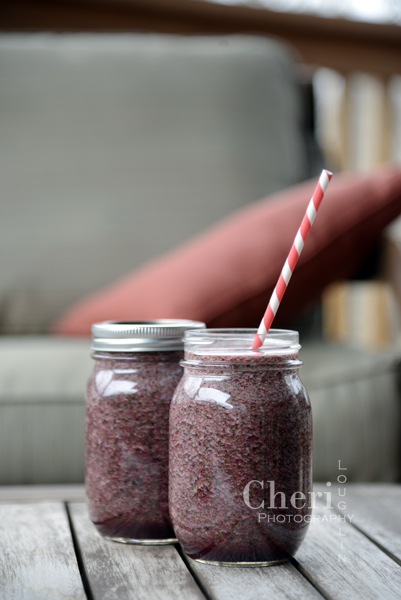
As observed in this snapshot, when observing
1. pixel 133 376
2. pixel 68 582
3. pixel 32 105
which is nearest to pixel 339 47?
pixel 32 105

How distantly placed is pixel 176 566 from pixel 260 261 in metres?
0.68

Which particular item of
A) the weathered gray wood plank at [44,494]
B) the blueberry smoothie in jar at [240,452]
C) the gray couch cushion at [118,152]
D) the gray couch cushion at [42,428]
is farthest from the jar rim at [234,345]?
the gray couch cushion at [118,152]

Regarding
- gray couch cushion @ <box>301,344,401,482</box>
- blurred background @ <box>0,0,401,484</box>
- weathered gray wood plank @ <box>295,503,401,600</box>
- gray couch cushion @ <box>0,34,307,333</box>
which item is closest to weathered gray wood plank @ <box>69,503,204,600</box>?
weathered gray wood plank @ <box>295,503,401,600</box>

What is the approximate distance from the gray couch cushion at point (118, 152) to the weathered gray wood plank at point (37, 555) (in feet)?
2.83

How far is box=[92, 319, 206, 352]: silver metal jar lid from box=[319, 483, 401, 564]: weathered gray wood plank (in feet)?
0.84

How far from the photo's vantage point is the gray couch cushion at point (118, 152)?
1.55 m

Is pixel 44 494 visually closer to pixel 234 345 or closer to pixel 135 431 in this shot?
pixel 135 431

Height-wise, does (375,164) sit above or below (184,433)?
above

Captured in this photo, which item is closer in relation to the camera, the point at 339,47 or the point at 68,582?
the point at 68,582

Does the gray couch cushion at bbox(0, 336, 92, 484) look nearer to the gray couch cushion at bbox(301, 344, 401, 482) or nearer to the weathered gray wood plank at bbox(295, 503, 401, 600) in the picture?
the gray couch cushion at bbox(301, 344, 401, 482)

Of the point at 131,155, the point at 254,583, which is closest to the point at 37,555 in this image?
the point at 254,583

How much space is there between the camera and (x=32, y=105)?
65.2 inches

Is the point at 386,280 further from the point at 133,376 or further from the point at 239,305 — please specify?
the point at 133,376

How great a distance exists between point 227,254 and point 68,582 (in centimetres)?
75
